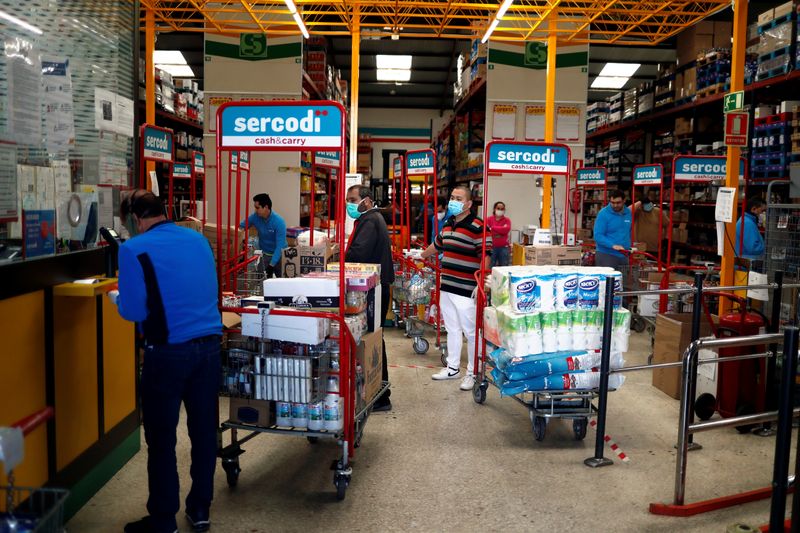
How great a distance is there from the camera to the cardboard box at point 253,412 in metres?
3.83

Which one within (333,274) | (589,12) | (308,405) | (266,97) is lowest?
(308,405)

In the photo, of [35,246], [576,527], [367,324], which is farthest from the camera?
[367,324]

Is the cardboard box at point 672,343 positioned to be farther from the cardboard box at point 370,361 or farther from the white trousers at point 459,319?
the cardboard box at point 370,361

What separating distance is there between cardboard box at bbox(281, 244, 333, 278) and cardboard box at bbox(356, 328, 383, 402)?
2.21 feet

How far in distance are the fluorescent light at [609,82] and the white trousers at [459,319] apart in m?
19.8

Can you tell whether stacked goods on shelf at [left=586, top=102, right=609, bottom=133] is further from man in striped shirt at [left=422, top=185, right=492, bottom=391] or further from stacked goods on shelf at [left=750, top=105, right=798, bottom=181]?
man in striped shirt at [left=422, top=185, right=492, bottom=391]

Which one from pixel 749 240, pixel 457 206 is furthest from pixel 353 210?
pixel 749 240

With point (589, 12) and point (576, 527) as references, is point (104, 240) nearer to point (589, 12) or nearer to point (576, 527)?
point (576, 527)

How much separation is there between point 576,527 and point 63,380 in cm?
273

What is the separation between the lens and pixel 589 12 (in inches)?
527

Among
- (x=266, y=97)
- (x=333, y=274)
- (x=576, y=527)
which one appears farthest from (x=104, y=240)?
(x=266, y=97)

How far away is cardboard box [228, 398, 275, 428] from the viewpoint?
12.6 ft

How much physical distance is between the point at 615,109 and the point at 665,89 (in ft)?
11.2

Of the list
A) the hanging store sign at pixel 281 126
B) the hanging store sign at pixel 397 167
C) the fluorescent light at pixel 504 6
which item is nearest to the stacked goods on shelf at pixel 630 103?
the fluorescent light at pixel 504 6
